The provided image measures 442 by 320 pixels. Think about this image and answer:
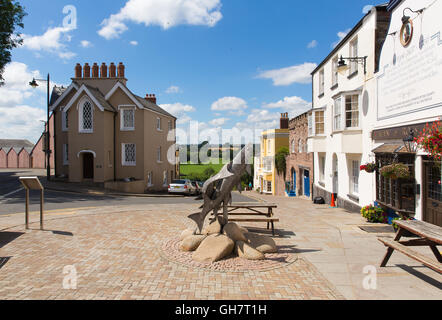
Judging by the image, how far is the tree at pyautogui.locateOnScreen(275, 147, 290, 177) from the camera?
1271 inches

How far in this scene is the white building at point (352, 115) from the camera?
488 inches

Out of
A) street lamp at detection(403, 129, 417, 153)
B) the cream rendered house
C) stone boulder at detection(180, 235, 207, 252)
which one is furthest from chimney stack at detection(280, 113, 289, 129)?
stone boulder at detection(180, 235, 207, 252)

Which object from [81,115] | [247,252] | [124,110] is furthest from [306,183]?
[81,115]

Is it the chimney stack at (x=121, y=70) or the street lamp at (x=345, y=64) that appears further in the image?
the chimney stack at (x=121, y=70)

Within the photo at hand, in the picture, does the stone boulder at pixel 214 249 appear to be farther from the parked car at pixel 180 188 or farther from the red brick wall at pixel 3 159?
the red brick wall at pixel 3 159

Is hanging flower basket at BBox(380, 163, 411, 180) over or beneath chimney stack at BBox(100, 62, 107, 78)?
beneath

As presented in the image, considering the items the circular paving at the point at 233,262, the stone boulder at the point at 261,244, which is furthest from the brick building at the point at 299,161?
the circular paving at the point at 233,262

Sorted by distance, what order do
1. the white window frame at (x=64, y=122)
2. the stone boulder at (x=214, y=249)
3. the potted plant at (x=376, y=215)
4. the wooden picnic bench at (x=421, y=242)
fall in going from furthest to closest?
the white window frame at (x=64, y=122) < the potted plant at (x=376, y=215) < the stone boulder at (x=214, y=249) < the wooden picnic bench at (x=421, y=242)

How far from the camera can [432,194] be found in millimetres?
8711

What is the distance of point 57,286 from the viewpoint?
5.45 meters

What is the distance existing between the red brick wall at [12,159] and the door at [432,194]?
57.8 metres

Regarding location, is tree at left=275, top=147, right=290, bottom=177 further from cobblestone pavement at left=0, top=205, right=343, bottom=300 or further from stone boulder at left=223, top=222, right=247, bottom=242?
stone boulder at left=223, top=222, right=247, bottom=242

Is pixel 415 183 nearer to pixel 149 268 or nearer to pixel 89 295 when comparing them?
pixel 149 268

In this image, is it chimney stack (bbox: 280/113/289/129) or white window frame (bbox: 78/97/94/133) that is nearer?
white window frame (bbox: 78/97/94/133)
